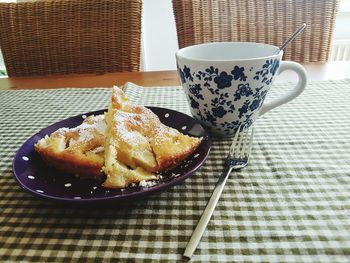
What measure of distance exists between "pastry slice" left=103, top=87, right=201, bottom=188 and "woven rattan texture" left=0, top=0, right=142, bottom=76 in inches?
27.8

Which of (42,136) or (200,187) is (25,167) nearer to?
(42,136)

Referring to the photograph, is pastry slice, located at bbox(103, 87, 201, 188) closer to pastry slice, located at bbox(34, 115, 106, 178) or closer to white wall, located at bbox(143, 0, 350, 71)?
pastry slice, located at bbox(34, 115, 106, 178)

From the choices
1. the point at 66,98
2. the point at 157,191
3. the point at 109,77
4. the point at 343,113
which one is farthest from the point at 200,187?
the point at 109,77

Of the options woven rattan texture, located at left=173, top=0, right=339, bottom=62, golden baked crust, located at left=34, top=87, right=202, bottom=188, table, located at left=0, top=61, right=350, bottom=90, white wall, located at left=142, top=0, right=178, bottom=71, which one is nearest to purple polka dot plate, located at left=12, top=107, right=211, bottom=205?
golden baked crust, located at left=34, top=87, right=202, bottom=188

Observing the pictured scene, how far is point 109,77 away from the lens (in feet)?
3.10

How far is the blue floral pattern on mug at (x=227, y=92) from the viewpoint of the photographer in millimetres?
466

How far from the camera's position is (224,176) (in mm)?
410

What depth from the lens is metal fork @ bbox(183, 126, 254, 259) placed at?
1.01 ft

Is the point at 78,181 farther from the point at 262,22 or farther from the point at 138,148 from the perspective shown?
the point at 262,22

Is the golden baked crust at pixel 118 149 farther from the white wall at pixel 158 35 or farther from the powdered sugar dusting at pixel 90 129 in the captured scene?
the white wall at pixel 158 35

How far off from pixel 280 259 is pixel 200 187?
138 mm

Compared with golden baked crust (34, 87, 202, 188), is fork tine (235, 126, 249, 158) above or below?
below

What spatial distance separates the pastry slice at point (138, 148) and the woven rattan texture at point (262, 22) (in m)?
0.71

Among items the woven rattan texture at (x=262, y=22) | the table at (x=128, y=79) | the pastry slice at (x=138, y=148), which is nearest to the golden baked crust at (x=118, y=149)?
the pastry slice at (x=138, y=148)
